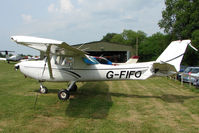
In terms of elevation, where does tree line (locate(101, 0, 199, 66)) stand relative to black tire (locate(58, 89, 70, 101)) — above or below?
above

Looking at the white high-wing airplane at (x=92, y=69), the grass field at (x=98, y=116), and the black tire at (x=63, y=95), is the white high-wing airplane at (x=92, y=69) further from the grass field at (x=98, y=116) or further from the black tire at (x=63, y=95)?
the grass field at (x=98, y=116)

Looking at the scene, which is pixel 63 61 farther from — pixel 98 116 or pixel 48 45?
pixel 98 116

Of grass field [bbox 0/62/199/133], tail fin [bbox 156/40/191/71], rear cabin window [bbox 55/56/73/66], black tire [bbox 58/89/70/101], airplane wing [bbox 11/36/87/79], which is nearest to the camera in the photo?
grass field [bbox 0/62/199/133]

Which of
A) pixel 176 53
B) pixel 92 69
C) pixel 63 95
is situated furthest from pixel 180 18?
pixel 63 95

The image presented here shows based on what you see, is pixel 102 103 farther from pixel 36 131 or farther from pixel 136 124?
pixel 36 131

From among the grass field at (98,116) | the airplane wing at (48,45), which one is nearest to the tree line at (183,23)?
the grass field at (98,116)

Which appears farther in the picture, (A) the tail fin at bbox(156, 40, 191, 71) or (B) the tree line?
(B) the tree line

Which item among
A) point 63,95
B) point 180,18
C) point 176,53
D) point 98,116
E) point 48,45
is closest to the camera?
point 48,45

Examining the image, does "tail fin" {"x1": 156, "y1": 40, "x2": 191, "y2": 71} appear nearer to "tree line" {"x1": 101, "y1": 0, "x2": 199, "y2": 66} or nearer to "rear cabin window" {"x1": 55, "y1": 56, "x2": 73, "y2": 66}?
"rear cabin window" {"x1": 55, "y1": 56, "x2": 73, "y2": 66}

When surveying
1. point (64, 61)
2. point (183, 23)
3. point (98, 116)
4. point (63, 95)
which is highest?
point (183, 23)

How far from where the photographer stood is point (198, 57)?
85.9ft

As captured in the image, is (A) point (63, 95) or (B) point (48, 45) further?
(A) point (63, 95)

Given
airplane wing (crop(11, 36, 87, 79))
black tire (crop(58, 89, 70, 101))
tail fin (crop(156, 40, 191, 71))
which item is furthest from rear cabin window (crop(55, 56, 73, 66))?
tail fin (crop(156, 40, 191, 71))

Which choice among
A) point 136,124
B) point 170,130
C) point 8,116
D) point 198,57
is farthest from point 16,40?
point 198,57
